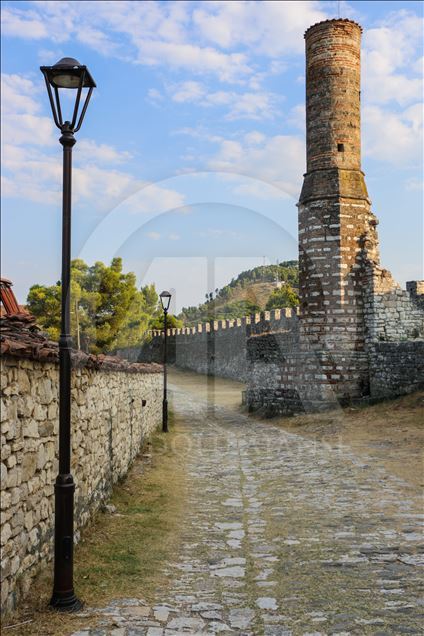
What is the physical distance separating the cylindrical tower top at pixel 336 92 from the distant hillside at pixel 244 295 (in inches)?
1815

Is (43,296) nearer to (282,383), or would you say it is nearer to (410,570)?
(282,383)

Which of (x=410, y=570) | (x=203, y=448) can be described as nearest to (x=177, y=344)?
(x=203, y=448)

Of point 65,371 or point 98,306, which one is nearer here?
point 65,371

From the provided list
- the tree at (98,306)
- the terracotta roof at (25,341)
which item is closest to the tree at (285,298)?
the tree at (98,306)

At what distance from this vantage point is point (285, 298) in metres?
53.1

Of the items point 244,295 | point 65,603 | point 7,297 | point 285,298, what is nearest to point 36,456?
point 65,603

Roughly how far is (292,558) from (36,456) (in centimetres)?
267

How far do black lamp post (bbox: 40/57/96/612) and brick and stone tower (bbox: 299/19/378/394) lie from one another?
13.7 metres

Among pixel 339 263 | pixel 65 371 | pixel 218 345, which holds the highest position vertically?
pixel 339 263

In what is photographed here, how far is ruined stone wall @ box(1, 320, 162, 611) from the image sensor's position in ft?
13.1

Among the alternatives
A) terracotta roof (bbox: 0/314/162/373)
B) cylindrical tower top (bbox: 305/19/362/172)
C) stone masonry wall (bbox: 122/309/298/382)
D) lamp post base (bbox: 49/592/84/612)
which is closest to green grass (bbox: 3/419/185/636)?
lamp post base (bbox: 49/592/84/612)

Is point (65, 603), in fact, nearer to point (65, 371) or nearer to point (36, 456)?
point (36, 456)

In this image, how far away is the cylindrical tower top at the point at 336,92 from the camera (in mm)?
17734

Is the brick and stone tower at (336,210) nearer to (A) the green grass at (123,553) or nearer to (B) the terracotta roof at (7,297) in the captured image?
(A) the green grass at (123,553)
